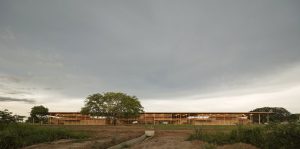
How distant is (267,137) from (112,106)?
60922mm

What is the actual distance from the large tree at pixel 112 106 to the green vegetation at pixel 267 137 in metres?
52.4

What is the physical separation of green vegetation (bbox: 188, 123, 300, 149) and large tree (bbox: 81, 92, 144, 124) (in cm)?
5245

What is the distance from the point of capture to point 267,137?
712 inches

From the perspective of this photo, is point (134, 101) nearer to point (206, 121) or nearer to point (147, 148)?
point (206, 121)

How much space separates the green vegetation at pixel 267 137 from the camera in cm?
1605

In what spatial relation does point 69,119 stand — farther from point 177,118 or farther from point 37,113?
point 177,118

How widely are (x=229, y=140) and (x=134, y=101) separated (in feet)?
186

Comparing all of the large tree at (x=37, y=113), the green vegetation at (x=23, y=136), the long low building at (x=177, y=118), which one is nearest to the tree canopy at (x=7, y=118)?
the green vegetation at (x=23, y=136)

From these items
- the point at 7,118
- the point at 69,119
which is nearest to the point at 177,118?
the point at 69,119

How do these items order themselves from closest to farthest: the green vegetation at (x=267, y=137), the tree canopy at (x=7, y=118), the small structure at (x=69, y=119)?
the green vegetation at (x=267, y=137)
the tree canopy at (x=7, y=118)
the small structure at (x=69, y=119)

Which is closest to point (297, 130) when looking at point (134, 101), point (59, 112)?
point (134, 101)

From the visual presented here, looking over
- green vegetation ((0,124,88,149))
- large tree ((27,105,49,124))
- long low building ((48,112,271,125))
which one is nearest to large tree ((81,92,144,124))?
long low building ((48,112,271,125))

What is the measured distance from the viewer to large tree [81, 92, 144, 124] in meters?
76.1

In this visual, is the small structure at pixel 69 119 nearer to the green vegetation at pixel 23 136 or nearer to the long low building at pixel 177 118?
the long low building at pixel 177 118
